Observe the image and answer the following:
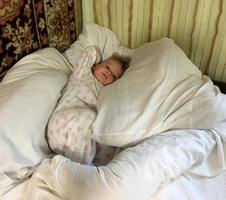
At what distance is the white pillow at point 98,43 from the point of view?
152cm

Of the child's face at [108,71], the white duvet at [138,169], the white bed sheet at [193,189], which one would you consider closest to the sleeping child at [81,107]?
the child's face at [108,71]

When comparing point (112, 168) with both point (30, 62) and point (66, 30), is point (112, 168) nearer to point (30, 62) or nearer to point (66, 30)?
point (30, 62)

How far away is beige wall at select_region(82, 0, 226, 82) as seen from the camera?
1383 mm

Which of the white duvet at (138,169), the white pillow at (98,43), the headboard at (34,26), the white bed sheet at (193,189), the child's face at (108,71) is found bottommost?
the white bed sheet at (193,189)

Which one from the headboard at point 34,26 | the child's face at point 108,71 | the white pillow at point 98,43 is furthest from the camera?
the white pillow at point 98,43

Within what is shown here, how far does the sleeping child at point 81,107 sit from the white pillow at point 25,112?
40mm

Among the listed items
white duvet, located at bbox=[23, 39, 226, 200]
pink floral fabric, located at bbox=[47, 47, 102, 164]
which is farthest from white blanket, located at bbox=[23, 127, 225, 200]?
pink floral fabric, located at bbox=[47, 47, 102, 164]

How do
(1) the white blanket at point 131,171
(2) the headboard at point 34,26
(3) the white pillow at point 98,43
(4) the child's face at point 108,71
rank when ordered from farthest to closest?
(3) the white pillow at point 98,43 < (4) the child's face at point 108,71 < (2) the headboard at point 34,26 < (1) the white blanket at point 131,171

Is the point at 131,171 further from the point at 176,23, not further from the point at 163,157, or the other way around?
the point at 176,23

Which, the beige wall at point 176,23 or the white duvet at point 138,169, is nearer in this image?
the white duvet at point 138,169

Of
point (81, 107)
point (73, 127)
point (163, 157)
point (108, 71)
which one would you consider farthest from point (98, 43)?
point (163, 157)

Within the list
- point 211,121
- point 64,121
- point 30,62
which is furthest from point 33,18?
point 211,121

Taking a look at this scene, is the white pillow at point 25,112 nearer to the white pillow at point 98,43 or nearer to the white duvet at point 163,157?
the white duvet at point 163,157

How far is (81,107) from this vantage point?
1196mm
